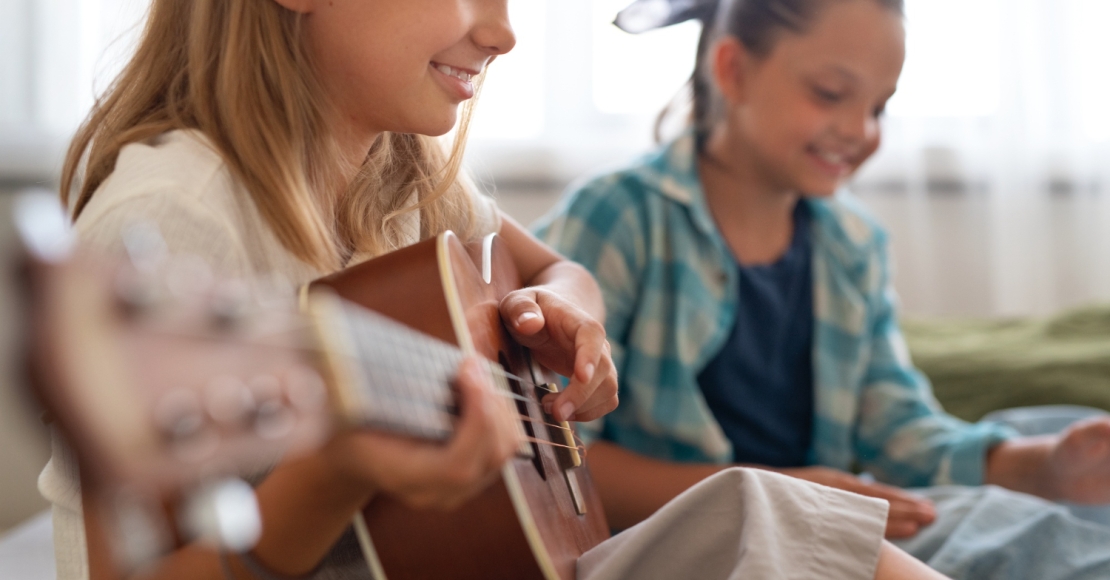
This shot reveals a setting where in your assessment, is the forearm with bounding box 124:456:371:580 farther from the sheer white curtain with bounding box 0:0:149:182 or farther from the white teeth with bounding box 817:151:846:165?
the sheer white curtain with bounding box 0:0:149:182

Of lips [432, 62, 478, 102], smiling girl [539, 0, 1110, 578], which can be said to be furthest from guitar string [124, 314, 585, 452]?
smiling girl [539, 0, 1110, 578]

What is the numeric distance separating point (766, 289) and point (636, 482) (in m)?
0.34

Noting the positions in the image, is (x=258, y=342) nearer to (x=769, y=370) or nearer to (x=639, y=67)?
(x=769, y=370)

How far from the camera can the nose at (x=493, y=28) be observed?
799 millimetres

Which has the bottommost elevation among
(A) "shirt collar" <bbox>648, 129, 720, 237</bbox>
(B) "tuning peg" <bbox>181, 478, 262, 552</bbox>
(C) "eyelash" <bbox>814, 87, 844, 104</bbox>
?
(A) "shirt collar" <bbox>648, 129, 720, 237</bbox>

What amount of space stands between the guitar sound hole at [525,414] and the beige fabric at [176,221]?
149 mm

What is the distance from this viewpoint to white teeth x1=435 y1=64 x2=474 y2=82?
797 millimetres

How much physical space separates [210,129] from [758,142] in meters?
0.74

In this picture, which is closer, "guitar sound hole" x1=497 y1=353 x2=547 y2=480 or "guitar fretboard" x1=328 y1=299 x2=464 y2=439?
"guitar fretboard" x1=328 y1=299 x2=464 y2=439

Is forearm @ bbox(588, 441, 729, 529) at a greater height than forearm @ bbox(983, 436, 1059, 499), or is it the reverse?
forearm @ bbox(983, 436, 1059, 499)

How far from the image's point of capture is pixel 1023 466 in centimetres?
112

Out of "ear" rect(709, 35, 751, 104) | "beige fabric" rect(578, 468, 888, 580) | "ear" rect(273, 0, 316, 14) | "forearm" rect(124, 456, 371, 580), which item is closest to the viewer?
"forearm" rect(124, 456, 371, 580)

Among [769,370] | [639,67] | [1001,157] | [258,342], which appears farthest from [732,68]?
[258,342]

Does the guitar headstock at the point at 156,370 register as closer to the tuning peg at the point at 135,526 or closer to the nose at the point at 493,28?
the tuning peg at the point at 135,526
